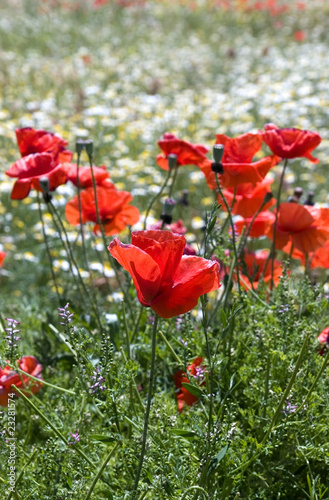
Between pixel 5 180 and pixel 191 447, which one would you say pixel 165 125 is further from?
pixel 191 447

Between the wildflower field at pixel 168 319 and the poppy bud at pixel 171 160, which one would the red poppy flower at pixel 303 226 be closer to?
the wildflower field at pixel 168 319

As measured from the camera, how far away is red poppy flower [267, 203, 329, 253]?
159cm

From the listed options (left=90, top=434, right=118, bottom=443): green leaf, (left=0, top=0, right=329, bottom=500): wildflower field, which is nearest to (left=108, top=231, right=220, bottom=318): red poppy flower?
(left=0, top=0, right=329, bottom=500): wildflower field

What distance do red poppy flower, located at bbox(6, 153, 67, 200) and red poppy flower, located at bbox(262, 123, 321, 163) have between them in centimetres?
53

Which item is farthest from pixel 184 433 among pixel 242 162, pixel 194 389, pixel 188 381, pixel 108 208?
pixel 108 208

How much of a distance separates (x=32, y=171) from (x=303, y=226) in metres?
0.72

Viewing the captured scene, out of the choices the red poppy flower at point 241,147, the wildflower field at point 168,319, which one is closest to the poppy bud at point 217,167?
the wildflower field at point 168,319

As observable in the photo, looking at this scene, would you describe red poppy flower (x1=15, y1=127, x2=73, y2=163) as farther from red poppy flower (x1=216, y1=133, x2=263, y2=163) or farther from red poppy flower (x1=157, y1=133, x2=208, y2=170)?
red poppy flower (x1=216, y1=133, x2=263, y2=163)

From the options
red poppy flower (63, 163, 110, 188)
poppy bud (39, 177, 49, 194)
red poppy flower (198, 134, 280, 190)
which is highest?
red poppy flower (63, 163, 110, 188)

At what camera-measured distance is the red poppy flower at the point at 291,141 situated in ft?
4.85

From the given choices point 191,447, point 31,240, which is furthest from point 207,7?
point 191,447

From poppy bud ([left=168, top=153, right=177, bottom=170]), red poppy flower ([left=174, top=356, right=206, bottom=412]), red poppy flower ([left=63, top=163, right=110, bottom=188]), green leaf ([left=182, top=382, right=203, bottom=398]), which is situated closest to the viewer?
green leaf ([left=182, top=382, right=203, bottom=398])

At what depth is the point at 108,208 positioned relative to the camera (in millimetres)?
1724

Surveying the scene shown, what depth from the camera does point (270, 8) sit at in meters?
9.04
